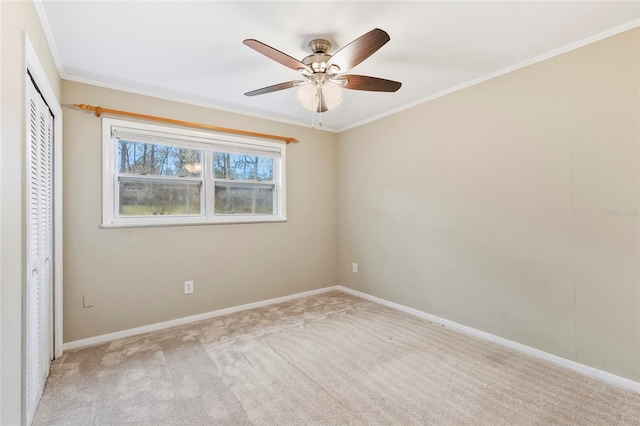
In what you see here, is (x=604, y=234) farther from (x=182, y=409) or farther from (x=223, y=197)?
(x=223, y=197)

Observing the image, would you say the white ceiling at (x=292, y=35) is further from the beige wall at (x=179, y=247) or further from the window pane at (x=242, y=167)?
the window pane at (x=242, y=167)

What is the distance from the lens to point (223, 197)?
343cm

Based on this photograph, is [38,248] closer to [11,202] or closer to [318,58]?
[11,202]

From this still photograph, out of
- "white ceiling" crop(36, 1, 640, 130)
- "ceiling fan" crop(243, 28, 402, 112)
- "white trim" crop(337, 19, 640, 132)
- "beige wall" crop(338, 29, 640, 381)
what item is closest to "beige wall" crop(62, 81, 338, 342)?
"white ceiling" crop(36, 1, 640, 130)

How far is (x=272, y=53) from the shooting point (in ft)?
5.64

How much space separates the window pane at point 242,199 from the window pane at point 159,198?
24cm

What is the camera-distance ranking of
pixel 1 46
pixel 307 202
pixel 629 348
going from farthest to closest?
1. pixel 307 202
2. pixel 629 348
3. pixel 1 46

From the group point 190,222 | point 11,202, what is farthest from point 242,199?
point 11,202

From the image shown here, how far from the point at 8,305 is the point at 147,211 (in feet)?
6.11

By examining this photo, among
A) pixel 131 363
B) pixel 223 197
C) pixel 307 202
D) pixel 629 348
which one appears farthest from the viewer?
pixel 307 202

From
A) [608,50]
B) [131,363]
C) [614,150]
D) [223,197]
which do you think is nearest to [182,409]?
[131,363]

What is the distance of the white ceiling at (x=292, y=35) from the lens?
1.73 m

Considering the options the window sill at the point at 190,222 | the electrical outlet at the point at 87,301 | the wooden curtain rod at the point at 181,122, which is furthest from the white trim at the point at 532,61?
the electrical outlet at the point at 87,301

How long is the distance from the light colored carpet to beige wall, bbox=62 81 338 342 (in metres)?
0.35
